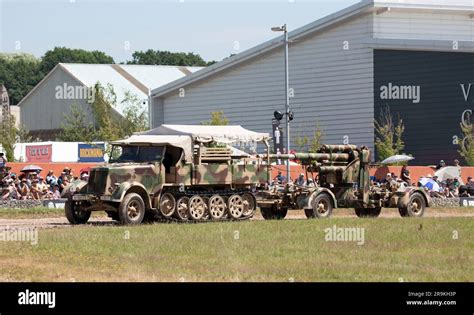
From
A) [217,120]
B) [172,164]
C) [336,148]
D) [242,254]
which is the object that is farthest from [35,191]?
[217,120]

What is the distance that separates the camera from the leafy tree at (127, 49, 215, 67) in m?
149

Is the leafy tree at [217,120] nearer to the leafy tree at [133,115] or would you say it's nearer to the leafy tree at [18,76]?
the leafy tree at [133,115]

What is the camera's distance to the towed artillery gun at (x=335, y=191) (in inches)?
1211

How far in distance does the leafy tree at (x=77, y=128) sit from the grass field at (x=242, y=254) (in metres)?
50.3

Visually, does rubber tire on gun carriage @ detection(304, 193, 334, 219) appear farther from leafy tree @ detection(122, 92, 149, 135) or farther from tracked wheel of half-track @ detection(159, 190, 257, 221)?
leafy tree @ detection(122, 92, 149, 135)

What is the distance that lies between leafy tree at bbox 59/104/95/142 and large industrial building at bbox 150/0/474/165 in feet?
39.0

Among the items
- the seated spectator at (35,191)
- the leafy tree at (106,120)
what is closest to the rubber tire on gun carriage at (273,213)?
the seated spectator at (35,191)

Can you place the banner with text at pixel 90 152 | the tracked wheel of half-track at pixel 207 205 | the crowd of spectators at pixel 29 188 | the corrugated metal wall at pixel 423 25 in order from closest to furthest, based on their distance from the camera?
the tracked wheel of half-track at pixel 207 205, the crowd of spectators at pixel 29 188, the corrugated metal wall at pixel 423 25, the banner with text at pixel 90 152

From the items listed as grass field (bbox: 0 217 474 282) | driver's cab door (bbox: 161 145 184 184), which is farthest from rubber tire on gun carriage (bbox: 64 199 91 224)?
grass field (bbox: 0 217 474 282)

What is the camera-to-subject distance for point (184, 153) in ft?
97.8

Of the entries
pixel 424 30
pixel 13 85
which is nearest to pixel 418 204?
pixel 424 30

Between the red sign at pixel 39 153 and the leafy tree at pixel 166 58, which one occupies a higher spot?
the leafy tree at pixel 166 58

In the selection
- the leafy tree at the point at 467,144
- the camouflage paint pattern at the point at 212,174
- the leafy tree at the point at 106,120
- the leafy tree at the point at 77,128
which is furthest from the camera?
the leafy tree at the point at 77,128
